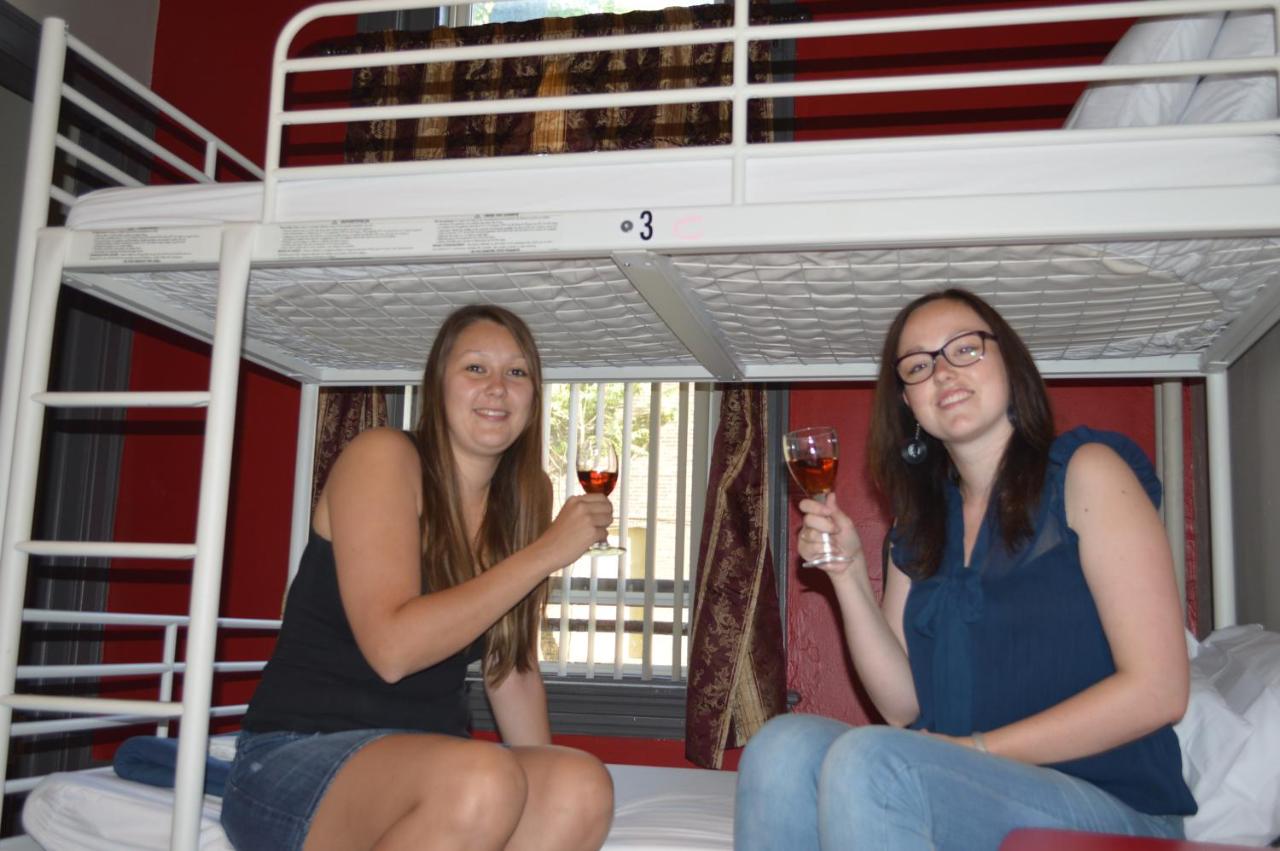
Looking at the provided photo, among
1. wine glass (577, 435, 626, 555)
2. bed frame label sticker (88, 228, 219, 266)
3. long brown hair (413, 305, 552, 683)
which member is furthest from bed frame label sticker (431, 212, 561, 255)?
bed frame label sticker (88, 228, 219, 266)

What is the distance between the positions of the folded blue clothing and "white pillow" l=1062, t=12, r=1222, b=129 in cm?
197

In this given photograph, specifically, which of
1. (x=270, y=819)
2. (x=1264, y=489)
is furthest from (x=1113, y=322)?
(x=270, y=819)

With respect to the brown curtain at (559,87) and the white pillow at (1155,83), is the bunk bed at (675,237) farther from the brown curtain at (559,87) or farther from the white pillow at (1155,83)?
the brown curtain at (559,87)

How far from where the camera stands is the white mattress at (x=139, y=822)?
1781 millimetres

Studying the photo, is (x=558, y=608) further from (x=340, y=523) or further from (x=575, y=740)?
(x=340, y=523)

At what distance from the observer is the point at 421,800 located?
143 cm

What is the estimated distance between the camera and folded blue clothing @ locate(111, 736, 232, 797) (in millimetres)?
2021

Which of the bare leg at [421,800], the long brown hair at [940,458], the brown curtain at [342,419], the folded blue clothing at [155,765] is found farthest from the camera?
the brown curtain at [342,419]

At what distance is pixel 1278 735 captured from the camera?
167cm

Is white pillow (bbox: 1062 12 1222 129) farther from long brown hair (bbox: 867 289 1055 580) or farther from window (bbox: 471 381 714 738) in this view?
window (bbox: 471 381 714 738)

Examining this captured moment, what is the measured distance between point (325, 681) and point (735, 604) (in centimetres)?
173

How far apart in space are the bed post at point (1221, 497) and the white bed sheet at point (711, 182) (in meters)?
1.05

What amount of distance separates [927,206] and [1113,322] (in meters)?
0.81

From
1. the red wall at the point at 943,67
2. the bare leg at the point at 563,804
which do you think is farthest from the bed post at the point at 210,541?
the red wall at the point at 943,67
